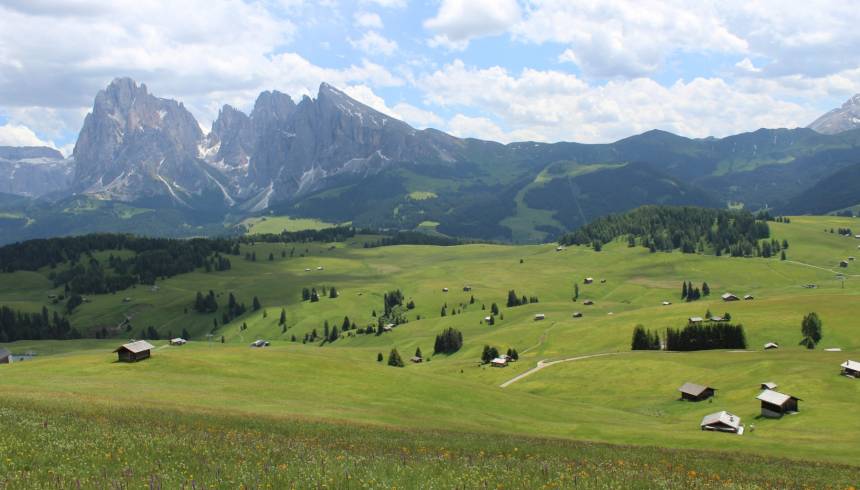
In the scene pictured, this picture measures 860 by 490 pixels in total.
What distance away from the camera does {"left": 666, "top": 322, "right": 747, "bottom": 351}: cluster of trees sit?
14123cm

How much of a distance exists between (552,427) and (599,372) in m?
56.0

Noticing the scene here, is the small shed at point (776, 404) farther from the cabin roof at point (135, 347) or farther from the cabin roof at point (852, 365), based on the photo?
the cabin roof at point (135, 347)

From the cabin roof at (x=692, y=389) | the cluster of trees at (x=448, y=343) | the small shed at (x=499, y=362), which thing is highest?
the cabin roof at (x=692, y=389)

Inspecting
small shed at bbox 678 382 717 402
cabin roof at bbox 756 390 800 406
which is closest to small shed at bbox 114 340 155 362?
small shed at bbox 678 382 717 402

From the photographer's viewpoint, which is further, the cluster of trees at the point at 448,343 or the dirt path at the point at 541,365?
the cluster of trees at the point at 448,343

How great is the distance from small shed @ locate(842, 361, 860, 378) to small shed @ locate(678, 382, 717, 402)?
20061 millimetres

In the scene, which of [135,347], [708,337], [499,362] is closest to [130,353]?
[135,347]

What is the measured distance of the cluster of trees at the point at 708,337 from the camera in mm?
141225

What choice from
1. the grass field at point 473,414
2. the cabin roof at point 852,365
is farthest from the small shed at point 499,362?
the cabin roof at point 852,365

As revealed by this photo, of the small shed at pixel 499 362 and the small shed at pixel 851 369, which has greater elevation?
the small shed at pixel 851 369

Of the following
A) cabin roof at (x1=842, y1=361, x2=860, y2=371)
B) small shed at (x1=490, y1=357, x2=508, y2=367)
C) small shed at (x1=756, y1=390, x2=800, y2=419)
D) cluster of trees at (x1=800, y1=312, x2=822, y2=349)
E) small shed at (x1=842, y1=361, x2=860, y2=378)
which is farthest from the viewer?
small shed at (x1=490, y1=357, x2=508, y2=367)

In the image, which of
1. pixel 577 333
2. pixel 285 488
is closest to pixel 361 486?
pixel 285 488

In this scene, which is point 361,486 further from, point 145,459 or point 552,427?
point 552,427

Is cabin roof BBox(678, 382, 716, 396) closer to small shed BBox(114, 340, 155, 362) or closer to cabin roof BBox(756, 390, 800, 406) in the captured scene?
cabin roof BBox(756, 390, 800, 406)
